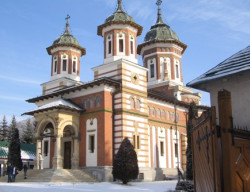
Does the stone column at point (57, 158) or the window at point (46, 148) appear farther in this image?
the window at point (46, 148)

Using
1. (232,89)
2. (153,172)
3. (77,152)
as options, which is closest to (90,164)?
(77,152)

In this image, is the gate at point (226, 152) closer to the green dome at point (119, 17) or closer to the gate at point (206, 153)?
the gate at point (206, 153)

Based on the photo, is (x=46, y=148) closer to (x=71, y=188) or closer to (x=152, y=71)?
(x=71, y=188)

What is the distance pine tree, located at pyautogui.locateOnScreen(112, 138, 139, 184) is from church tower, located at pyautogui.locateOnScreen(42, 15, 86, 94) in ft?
39.7

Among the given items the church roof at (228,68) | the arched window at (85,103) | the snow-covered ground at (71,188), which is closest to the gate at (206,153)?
the church roof at (228,68)

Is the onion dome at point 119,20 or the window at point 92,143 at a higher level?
the onion dome at point 119,20

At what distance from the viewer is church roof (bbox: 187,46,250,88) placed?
6.66 metres

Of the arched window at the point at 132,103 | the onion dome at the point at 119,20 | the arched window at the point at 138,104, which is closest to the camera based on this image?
the arched window at the point at 132,103

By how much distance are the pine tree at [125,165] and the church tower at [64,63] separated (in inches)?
477

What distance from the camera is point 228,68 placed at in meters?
7.04

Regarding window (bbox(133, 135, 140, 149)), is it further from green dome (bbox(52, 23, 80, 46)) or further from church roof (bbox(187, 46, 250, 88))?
church roof (bbox(187, 46, 250, 88))

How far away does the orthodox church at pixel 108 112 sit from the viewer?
2434 cm

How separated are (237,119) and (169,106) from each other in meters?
25.0

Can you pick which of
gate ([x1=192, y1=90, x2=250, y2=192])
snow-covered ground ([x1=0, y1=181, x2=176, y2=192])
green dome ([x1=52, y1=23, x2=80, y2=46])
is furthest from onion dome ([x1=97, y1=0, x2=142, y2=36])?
gate ([x1=192, y1=90, x2=250, y2=192])
